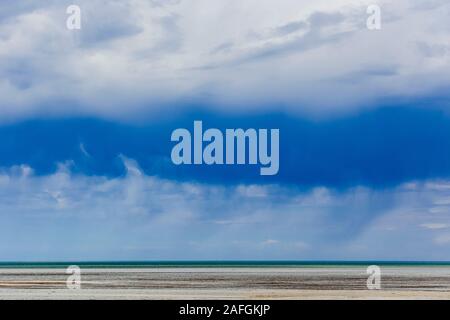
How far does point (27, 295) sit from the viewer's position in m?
32.2

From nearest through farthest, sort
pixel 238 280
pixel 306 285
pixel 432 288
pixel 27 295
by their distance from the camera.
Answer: pixel 27 295 → pixel 432 288 → pixel 306 285 → pixel 238 280
